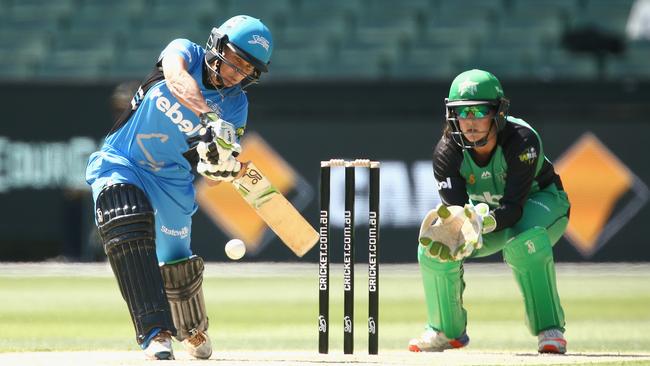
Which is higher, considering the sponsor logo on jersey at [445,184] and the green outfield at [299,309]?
the sponsor logo on jersey at [445,184]

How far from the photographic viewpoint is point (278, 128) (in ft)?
45.3

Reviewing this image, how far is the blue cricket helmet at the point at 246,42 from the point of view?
216 inches

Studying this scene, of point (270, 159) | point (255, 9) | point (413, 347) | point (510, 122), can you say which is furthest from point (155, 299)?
point (255, 9)

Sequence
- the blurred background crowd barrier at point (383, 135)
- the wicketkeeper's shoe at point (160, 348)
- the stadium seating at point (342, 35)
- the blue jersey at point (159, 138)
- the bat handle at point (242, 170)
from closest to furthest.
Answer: the wicketkeeper's shoe at point (160, 348)
the bat handle at point (242, 170)
the blue jersey at point (159, 138)
the blurred background crowd barrier at point (383, 135)
the stadium seating at point (342, 35)

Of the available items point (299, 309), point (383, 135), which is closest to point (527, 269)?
point (299, 309)

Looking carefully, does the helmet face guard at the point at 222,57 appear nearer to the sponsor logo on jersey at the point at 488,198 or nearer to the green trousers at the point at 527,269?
the green trousers at the point at 527,269

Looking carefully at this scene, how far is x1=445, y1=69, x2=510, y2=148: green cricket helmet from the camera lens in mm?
6094

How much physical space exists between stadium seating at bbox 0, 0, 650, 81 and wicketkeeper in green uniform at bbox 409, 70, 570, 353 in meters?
8.25

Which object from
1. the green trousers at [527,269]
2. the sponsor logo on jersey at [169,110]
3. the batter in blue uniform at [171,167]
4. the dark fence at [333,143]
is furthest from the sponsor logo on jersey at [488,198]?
the dark fence at [333,143]

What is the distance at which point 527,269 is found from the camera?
6164 mm

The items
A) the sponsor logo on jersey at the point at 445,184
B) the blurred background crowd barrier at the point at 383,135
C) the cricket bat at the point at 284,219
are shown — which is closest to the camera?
the cricket bat at the point at 284,219

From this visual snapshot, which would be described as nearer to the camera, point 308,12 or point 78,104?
point 78,104

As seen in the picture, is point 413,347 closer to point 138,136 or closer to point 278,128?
point 138,136

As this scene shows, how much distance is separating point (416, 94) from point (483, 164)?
7452 millimetres
